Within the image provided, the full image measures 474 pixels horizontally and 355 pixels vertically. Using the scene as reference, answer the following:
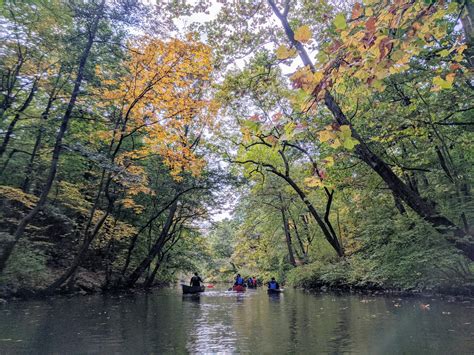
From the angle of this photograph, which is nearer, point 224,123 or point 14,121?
point 14,121

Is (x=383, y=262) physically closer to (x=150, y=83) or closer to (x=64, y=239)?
(x=150, y=83)

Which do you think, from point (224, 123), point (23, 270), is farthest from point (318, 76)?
point (224, 123)

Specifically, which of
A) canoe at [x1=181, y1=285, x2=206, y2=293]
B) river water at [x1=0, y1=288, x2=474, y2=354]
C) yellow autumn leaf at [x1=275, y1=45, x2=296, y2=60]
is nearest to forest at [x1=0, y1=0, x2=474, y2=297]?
yellow autumn leaf at [x1=275, y1=45, x2=296, y2=60]

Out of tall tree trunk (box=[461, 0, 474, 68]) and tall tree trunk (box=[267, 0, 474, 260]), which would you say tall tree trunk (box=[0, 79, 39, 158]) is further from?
tall tree trunk (box=[461, 0, 474, 68])

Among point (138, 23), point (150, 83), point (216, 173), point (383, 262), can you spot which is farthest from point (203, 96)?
point (383, 262)

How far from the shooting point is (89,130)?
16625 millimetres

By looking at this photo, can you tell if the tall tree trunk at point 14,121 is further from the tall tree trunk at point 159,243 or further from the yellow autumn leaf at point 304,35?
the yellow autumn leaf at point 304,35

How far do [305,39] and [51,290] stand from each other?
1522 cm

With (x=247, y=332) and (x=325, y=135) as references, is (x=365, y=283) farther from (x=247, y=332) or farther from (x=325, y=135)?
(x=325, y=135)

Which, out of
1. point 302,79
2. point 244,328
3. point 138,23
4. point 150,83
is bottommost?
point 244,328

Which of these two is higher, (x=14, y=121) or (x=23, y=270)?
(x=14, y=121)

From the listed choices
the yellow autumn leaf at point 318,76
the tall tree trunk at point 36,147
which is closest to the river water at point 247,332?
the yellow autumn leaf at point 318,76

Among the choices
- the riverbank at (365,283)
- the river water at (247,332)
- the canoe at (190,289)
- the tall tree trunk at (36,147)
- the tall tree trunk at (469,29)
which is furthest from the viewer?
the canoe at (190,289)

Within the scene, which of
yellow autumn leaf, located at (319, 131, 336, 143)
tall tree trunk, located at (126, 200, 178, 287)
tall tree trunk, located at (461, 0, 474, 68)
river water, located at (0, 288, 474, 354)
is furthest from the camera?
tall tree trunk, located at (126, 200, 178, 287)
